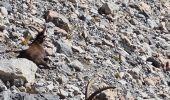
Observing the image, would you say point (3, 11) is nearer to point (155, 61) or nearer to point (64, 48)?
point (64, 48)

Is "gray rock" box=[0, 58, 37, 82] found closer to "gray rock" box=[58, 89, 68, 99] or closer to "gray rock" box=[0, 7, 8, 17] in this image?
"gray rock" box=[58, 89, 68, 99]

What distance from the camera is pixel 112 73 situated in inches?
413

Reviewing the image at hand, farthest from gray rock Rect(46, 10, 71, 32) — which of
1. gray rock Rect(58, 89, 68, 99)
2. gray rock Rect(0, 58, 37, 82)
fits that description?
gray rock Rect(58, 89, 68, 99)

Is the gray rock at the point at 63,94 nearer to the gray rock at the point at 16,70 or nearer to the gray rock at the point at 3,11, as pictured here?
the gray rock at the point at 16,70

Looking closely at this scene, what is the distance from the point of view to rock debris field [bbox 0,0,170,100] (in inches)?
342

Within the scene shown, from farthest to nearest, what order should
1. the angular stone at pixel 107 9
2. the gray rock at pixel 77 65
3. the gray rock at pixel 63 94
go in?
the angular stone at pixel 107 9 → the gray rock at pixel 77 65 → the gray rock at pixel 63 94

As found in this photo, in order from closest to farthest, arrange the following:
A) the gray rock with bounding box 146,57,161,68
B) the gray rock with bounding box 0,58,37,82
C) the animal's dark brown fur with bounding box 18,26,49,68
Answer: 1. the gray rock with bounding box 0,58,37,82
2. the animal's dark brown fur with bounding box 18,26,49,68
3. the gray rock with bounding box 146,57,161,68

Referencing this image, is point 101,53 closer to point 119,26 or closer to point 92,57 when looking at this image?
point 92,57

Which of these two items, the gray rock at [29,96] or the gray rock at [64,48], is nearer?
the gray rock at [29,96]

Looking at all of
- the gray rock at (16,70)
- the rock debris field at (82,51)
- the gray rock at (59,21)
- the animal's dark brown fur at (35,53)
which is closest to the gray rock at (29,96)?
the rock debris field at (82,51)

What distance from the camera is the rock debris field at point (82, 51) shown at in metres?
8.68

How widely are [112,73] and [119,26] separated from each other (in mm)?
3144

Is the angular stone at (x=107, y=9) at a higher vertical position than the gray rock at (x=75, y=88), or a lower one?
higher

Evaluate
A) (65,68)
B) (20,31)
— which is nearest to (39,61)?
(65,68)
